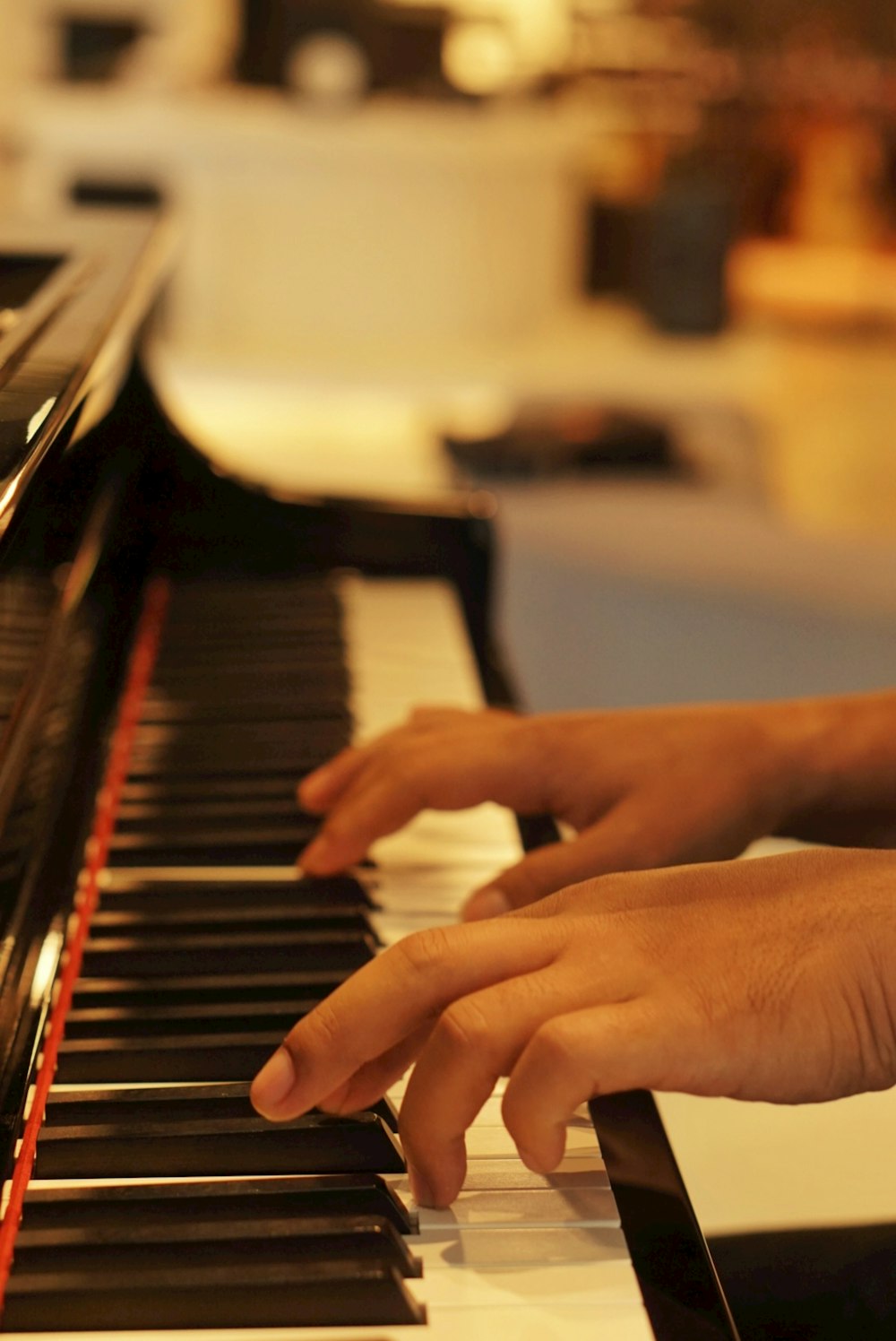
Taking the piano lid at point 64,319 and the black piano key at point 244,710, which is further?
the black piano key at point 244,710

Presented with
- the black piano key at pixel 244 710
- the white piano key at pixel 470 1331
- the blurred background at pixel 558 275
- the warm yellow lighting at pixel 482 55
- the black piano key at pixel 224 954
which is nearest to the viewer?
the white piano key at pixel 470 1331

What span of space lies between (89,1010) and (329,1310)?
0.31 meters

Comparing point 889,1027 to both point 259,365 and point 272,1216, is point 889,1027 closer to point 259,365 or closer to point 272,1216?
point 272,1216

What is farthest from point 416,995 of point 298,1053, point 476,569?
point 476,569

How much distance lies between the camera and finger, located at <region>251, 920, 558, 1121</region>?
0.72 meters

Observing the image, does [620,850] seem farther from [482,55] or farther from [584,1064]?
[482,55]

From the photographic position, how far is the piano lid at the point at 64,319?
35.5 inches

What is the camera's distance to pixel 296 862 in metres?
1.14

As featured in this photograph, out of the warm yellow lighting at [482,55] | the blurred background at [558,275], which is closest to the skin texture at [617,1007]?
the blurred background at [558,275]

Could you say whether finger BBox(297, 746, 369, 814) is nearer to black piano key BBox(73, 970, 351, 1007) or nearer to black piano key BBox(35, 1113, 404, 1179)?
black piano key BBox(73, 970, 351, 1007)

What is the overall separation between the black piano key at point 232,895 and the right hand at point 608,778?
0.02 metres

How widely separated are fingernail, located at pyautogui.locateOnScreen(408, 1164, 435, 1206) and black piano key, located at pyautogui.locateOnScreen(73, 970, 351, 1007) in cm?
23

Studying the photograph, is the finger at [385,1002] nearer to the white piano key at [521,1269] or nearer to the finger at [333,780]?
the white piano key at [521,1269]

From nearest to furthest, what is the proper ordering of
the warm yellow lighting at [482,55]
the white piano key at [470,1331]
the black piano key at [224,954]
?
the white piano key at [470,1331] → the black piano key at [224,954] → the warm yellow lighting at [482,55]
